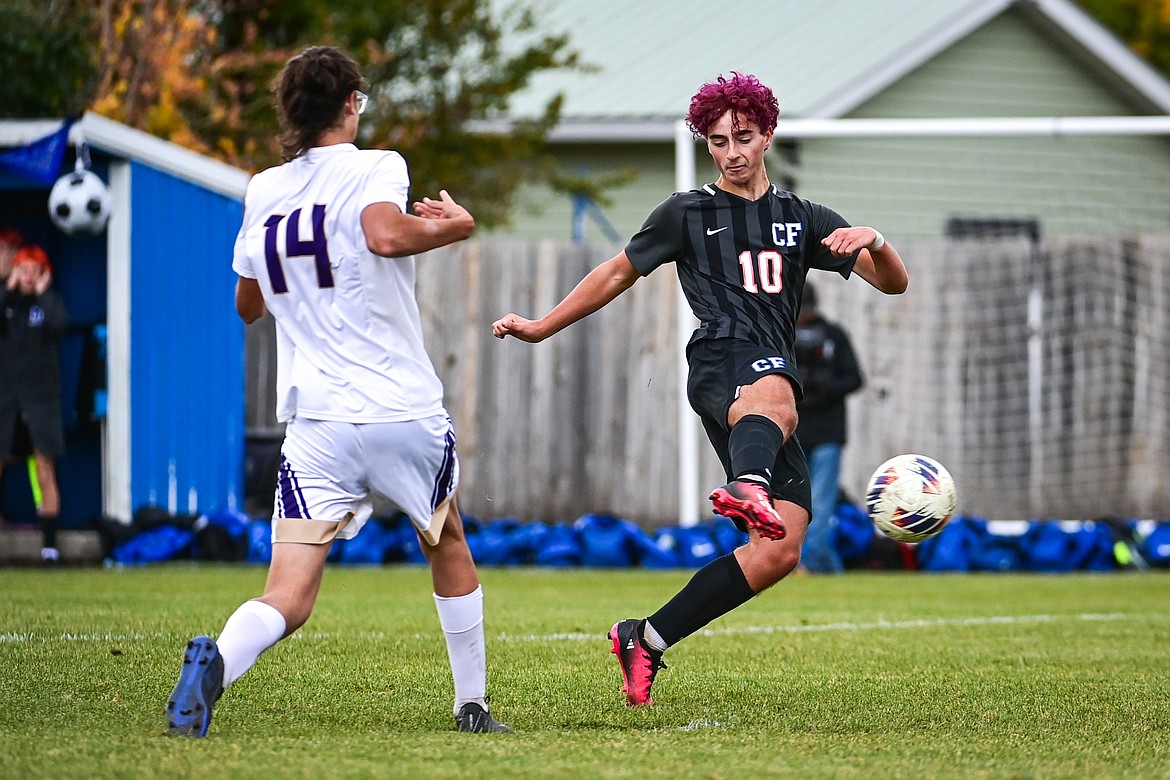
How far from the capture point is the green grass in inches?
171

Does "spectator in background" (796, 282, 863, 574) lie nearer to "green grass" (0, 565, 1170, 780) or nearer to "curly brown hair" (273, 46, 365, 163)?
"green grass" (0, 565, 1170, 780)

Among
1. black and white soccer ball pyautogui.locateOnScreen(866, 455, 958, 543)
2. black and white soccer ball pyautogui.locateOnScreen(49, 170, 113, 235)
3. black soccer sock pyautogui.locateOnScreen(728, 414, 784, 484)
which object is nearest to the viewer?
black soccer sock pyautogui.locateOnScreen(728, 414, 784, 484)

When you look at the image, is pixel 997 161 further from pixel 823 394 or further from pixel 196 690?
pixel 196 690

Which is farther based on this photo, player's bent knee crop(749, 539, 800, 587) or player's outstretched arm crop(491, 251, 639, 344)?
player's outstretched arm crop(491, 251, 639, 344)

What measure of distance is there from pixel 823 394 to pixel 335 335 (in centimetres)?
864

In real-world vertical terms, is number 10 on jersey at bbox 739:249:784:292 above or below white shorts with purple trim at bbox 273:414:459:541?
above

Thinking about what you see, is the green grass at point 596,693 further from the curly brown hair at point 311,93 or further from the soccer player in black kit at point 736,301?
the curly brown hair at point 311,93

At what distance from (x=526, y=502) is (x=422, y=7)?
8210mm

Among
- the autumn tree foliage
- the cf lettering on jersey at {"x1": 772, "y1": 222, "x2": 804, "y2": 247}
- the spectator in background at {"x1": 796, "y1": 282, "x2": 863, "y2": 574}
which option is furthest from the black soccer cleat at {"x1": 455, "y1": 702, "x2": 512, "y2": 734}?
the autumn tree foliage

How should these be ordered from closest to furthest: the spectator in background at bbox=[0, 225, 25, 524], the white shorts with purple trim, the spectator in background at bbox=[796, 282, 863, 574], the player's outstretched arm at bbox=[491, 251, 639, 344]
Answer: the white shorts with purple trim → the player's outstretched arm at bbox=[491, 251, 639, 344] → the spectator in background at bbox=[0, 225, 25, 524] → the spectator in background at bbox=[796, 282, 863, 574]

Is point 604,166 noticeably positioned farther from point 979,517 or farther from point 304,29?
point 979,517

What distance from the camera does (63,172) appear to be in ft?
43.7

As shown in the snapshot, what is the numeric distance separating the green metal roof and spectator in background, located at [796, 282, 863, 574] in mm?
7249

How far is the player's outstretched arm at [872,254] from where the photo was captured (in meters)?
5.52
